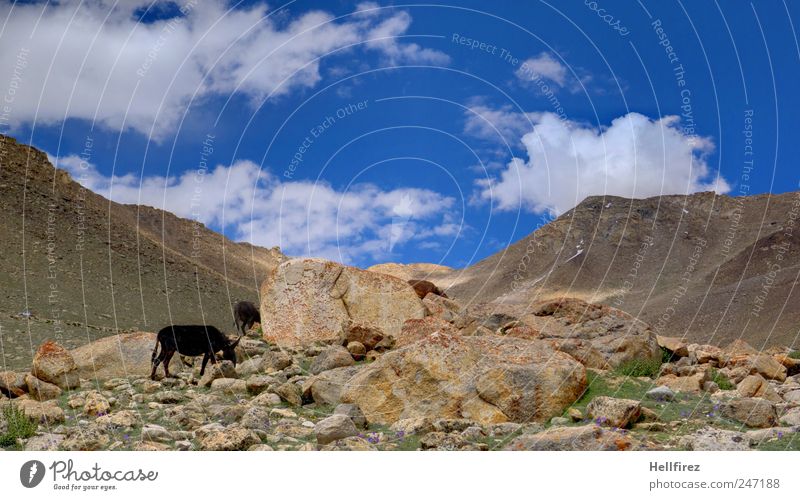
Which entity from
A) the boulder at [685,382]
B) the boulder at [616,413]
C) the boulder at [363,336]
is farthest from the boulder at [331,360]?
the boulder at [685,382]

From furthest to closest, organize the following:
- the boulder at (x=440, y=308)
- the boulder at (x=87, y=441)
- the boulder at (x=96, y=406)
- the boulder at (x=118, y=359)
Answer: the boulder at (x=440, y=308) → the boulder at (x=118, y=359) → the boulder at (x=96, y=406) → the boulder at (x=87, y=441)

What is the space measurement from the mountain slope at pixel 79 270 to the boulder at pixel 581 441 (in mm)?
23587

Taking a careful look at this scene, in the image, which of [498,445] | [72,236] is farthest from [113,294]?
[498,445]

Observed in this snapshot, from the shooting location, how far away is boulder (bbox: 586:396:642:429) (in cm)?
1241

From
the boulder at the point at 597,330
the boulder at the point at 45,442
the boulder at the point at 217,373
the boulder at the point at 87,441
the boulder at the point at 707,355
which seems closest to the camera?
the boulder at the point at 87,441

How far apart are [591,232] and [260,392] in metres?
116

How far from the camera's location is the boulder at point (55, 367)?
17125 millimetres

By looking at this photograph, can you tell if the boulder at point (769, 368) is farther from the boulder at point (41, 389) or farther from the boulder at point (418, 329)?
the boulder at point (41, 389)

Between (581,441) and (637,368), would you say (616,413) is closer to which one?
(581,441)

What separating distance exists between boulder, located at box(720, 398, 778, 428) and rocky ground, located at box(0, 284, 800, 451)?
2cm

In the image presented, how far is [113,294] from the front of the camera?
5184 centimetres

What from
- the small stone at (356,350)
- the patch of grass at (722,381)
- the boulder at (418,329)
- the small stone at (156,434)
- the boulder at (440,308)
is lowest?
the patch of grass at (722,381)

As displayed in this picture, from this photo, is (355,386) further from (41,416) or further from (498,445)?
(41,416)
